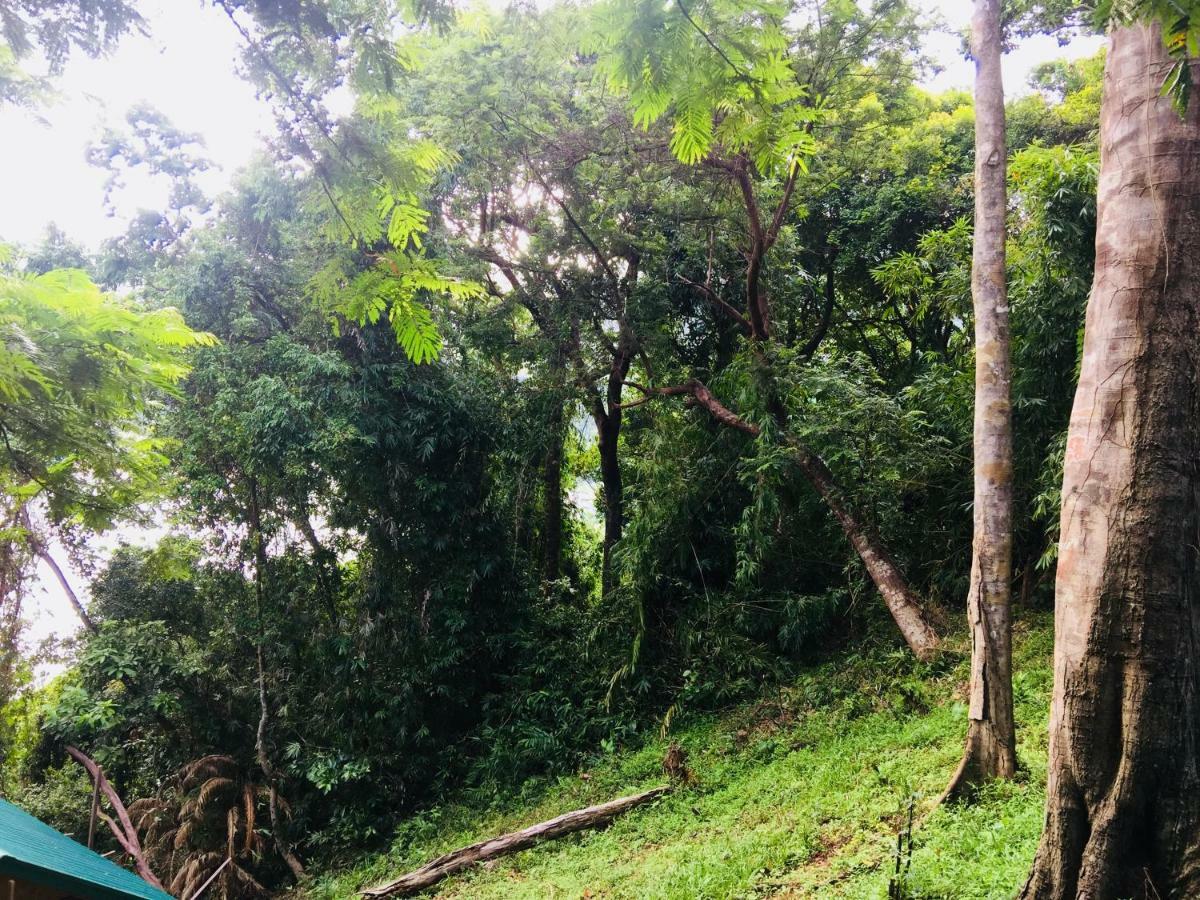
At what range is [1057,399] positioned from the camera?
20.3 ft

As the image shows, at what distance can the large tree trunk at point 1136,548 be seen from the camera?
225 centimetres

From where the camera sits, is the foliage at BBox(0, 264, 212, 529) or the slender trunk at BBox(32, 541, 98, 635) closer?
the foliage at BBox(0, 264, 212, 529)

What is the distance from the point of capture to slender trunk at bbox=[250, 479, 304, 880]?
8148 millimetres

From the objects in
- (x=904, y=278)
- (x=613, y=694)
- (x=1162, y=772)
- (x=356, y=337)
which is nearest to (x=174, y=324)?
(x=1162, y=772)

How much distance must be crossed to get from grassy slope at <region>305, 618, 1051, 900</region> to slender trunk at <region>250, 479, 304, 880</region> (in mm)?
766

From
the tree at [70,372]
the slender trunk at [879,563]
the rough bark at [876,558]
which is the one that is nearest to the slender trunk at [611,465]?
the rough bark at [876,558]

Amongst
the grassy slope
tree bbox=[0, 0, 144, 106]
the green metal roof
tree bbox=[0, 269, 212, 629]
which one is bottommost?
the grassy slope

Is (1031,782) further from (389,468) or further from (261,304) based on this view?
(261,304)

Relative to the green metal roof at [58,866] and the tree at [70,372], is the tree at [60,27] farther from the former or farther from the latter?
the green metal roof at [58,866]

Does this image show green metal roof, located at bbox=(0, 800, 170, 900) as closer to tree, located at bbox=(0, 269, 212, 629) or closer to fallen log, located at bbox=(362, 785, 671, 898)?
tree, located at bbox=(0, 269, 212, 629)

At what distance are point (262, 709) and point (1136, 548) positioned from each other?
931 centimetres

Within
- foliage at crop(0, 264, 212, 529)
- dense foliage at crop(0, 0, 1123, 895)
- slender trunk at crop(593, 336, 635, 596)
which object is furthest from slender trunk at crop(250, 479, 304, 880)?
foliage at crop(0, 264, 212, 529)

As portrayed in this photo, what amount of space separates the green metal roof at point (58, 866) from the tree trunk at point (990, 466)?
3.90 meters

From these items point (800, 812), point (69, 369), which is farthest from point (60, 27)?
point (800, 812)
